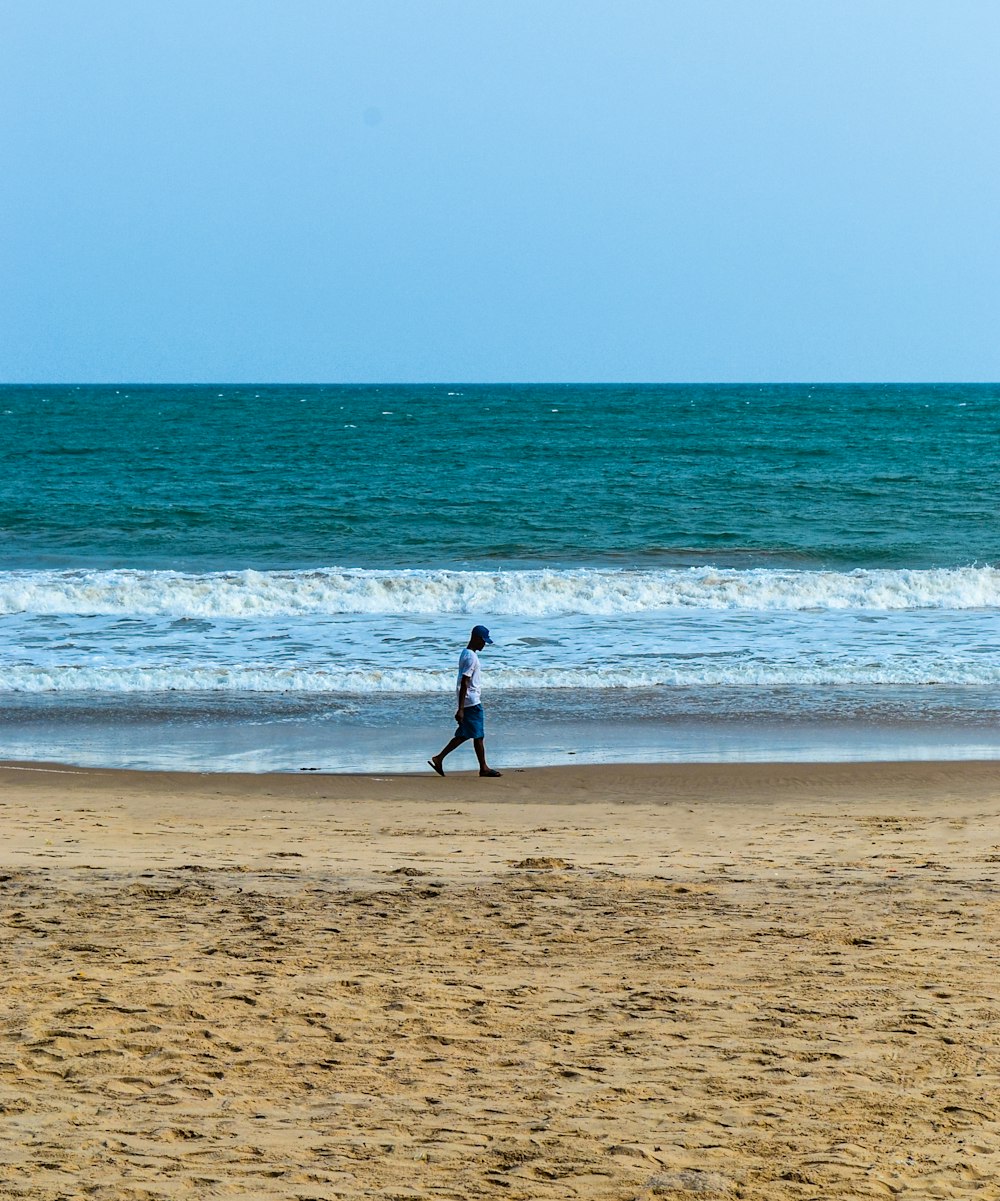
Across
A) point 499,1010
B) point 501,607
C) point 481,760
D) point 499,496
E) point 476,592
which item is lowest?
point 499,1010

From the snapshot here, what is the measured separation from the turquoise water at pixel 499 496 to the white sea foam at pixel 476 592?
3065mm

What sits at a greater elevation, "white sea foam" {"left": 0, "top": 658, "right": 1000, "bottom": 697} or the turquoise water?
the turquoise water

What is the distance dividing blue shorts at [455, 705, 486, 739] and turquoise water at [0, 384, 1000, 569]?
48.5ft

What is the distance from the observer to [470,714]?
1140cm

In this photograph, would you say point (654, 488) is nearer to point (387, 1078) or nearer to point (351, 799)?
point (351, 799)

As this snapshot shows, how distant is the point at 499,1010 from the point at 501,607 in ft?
50.4

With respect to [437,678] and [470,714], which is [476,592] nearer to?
[437,678]

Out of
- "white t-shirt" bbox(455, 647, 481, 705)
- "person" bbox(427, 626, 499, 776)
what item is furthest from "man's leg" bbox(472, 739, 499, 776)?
"white t-shirt" bbox(455, 647, 481, 705)

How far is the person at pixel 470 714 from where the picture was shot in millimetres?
11250

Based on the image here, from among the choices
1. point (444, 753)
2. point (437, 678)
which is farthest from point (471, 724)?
point (437, 678)

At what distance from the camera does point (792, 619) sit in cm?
1975

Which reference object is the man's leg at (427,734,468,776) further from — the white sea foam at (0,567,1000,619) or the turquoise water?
the turquoise water

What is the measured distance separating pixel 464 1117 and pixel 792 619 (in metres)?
15.9

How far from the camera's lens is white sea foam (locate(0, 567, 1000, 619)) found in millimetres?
20609
